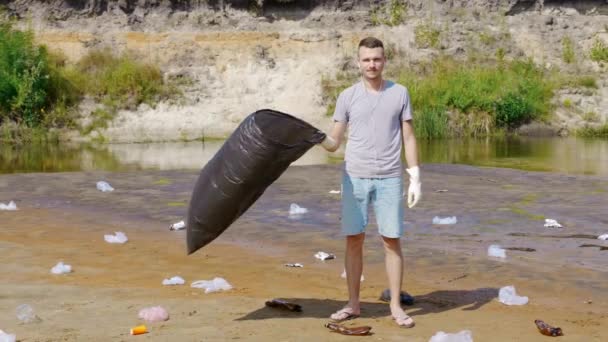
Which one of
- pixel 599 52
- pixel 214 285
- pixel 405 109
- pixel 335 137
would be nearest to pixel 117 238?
pixel 214 285

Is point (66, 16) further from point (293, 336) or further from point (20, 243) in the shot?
point (293, 336)

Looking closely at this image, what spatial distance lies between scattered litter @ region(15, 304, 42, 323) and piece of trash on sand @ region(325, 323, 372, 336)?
2.11 m

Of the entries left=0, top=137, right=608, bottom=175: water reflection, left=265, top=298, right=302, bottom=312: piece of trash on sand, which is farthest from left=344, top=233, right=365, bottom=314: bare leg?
left=0, top=137, right=608, bottom=175: water reflection

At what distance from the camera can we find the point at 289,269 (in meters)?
9.23

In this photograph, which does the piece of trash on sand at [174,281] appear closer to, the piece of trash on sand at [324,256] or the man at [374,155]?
the piece of trash on sand at [324,256]

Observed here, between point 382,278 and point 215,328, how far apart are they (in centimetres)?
246

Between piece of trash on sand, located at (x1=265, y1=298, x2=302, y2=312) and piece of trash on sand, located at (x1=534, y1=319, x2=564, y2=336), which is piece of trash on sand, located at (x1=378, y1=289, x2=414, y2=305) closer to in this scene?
piece of trash on sand, located at (x1=265, y1=298, x2=302, y2=312)

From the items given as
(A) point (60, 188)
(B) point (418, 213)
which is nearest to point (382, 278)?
(B) point (418, 213)

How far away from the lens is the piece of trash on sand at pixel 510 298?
7.72m

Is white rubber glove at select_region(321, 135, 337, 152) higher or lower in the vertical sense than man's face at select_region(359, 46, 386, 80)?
lower

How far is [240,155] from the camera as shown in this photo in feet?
23.1

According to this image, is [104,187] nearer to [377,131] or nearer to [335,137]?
[335,137]

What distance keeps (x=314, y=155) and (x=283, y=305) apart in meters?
17.0

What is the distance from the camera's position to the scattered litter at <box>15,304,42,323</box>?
7.02m
